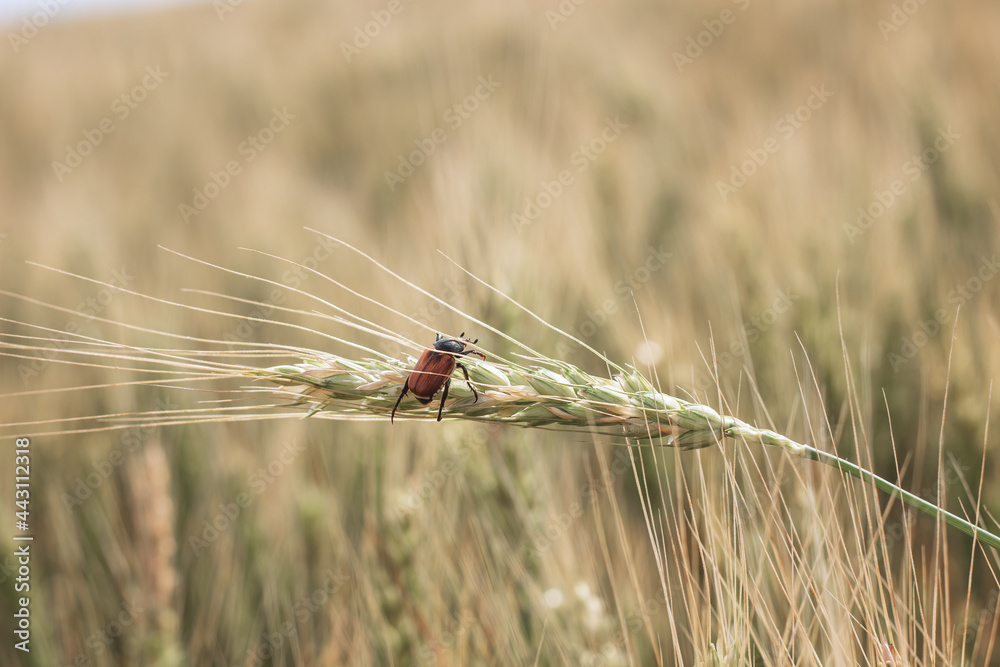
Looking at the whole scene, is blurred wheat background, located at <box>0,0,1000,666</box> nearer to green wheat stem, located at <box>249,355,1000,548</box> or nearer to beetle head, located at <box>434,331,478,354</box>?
green wheat stem, located at <box>249,355,1000,548</box>

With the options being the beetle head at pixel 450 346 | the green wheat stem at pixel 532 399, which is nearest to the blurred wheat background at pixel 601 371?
the green wheat stem at pixel 532 399

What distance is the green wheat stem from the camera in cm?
57

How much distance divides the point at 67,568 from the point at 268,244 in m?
1.69

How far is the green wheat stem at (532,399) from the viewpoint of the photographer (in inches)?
22.5

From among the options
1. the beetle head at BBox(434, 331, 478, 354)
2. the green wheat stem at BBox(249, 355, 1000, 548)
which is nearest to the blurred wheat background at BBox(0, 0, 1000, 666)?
the green wheat stem at BBox(249, 355, 1000, 548)

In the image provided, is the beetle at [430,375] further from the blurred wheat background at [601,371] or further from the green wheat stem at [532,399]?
the blurred wheat background at [601,371]

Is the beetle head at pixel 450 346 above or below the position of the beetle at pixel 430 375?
above

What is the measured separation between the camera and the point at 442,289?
4.67 ft

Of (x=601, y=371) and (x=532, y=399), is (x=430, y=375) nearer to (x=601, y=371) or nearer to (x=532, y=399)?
(x=532, y=399)

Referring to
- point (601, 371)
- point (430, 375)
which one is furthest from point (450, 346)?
point (601, 371)

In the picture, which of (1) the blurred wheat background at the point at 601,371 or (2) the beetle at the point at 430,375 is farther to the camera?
(1) the blurred wheat background at the point at 601,371

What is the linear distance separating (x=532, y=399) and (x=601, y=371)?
1.03m

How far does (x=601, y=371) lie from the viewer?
1605 millimetres

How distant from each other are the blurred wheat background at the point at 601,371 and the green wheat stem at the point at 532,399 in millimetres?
52
